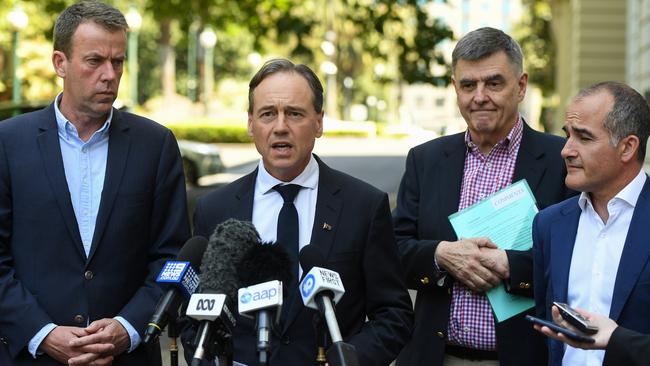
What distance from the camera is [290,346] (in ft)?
12.9

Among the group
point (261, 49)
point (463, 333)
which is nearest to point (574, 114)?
point (463, 333)

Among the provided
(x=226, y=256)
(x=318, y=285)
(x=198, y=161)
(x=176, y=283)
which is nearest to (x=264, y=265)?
(x=226, y=256)

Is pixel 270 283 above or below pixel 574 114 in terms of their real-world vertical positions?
below

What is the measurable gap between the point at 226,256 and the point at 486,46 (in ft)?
5.93

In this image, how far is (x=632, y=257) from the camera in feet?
12.4

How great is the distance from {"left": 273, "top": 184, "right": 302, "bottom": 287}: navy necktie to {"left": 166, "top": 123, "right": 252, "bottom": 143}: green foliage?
3975 cm

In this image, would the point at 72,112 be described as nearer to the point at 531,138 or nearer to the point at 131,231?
the point at 131,231

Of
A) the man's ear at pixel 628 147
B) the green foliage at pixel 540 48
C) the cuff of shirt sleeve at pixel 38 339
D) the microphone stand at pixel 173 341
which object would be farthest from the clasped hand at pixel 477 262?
the green foliage at pixel 540 48

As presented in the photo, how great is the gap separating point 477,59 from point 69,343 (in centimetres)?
211

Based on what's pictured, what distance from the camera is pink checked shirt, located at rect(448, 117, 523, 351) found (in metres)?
4.52

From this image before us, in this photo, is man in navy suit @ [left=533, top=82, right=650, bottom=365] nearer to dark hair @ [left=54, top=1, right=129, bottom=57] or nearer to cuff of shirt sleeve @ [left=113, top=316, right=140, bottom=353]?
cuff of shirt sleeve @ [left=113, top=316, right=140, bottom=353]

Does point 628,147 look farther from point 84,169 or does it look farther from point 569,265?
point 84,169

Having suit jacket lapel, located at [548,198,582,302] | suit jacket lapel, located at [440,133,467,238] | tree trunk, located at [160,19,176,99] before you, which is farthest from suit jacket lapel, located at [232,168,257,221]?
tree trunk, located at [160,19,176,99]

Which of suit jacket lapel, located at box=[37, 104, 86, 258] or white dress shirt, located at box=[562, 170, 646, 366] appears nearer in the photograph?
white dress shirt, located at box=[562, 170, 646, 366]
